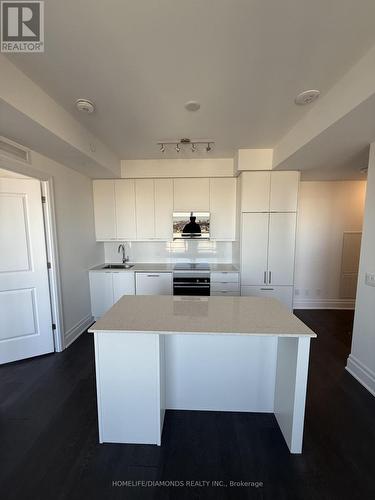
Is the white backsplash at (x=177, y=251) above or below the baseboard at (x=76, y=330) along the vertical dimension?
above

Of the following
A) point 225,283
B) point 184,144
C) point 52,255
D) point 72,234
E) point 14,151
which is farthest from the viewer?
point 225,283

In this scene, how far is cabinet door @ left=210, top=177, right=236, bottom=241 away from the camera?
3719 mm

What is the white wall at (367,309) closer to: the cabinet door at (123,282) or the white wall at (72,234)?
the cabinet door at (123,282)

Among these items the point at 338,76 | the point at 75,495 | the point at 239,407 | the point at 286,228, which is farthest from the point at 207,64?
the point at 75,495

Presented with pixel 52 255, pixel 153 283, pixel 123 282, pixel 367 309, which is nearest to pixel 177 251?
pixel 153 283

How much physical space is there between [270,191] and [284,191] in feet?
0.68

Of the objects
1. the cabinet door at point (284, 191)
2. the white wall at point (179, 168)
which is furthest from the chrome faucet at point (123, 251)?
the cabinet door at point (284, 191)

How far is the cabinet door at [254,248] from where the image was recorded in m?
3.27

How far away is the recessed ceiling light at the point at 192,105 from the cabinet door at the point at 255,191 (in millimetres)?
1405

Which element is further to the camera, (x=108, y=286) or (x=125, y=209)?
(x=125, y=209)

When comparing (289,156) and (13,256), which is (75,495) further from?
(289,156)

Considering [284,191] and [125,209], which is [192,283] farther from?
[284,191]

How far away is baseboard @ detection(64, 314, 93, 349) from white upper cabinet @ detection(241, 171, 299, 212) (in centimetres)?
313

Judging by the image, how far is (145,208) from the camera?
3.83 meters
